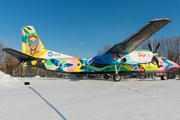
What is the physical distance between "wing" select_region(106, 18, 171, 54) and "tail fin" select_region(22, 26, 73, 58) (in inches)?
417

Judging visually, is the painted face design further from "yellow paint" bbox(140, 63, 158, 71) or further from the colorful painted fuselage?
"yellow paint" bbox(140, 63, 158, 71)

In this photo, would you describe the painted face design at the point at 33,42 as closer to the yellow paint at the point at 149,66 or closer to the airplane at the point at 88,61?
the airplane at the point at 88,61

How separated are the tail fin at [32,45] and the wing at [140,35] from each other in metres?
10.6

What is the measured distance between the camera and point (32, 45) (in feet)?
54.2

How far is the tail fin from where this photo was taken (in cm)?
1636

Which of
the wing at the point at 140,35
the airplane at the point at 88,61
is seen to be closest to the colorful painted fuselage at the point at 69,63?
the airplane at the point at 88,61

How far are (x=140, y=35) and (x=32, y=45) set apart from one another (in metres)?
15.1

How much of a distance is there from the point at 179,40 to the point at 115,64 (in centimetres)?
2881

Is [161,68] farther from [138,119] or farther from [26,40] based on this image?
[26,40]

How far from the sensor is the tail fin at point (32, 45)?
53.7 feet

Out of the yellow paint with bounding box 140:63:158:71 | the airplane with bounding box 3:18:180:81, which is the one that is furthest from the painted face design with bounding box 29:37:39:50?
the yellow paint with bounding box 140:63:158:71

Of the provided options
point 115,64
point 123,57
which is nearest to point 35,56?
point 115,64

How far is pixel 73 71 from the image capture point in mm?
16375

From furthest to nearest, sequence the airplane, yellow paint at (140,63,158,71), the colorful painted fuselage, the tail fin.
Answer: yellow paint at (140,63,158,71)
the tail fin
the colorful painted fuselage
the airplane
